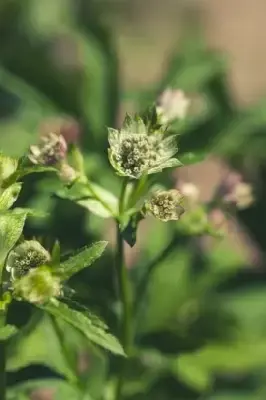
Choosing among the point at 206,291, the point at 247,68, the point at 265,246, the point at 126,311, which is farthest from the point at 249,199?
the point at 247,68

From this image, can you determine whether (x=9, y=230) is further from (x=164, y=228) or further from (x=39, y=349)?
(x=164, y=228)

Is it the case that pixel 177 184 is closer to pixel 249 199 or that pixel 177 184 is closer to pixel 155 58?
pixel 249 199

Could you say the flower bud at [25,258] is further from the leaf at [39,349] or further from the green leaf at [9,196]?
the leaf at [39,349]

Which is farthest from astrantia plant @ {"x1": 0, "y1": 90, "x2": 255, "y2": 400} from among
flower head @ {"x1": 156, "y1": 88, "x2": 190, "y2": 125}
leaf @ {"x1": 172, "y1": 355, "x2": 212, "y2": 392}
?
leaf @ {"x1": 172, "y1": 355, "x2": 212, "y2": 392}

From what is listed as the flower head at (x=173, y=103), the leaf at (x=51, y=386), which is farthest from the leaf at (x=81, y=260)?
the flower head at (x=173, y=103)

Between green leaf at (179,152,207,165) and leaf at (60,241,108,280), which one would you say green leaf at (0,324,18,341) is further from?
green leaf at (179,152,207,165)

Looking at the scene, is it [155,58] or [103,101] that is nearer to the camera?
[103,101]
